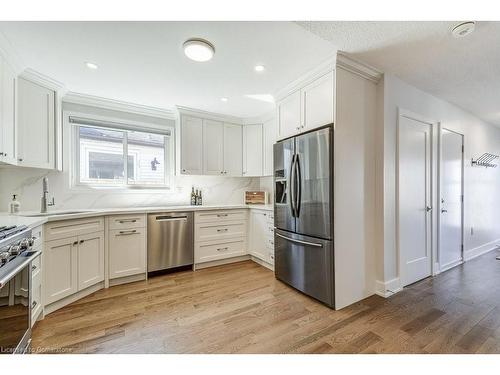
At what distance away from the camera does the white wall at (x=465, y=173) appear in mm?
2320

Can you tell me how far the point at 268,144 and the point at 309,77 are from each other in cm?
141

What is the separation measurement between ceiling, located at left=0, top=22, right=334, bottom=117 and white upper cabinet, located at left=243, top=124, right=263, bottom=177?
0.97 meters

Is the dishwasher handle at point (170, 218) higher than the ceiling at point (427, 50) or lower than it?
lower

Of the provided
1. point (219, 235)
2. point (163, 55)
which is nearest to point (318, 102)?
point (163, 55)

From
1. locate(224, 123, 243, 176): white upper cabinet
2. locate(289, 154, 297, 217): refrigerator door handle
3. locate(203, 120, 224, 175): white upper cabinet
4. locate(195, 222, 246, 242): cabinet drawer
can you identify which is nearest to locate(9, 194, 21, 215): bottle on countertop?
locate(195, 222, 246, 242): cabinet drawer

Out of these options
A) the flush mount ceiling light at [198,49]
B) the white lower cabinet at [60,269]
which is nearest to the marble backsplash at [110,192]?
the white lower cabinet at [60,269]

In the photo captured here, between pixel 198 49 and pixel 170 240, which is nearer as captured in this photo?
pixel 198 49

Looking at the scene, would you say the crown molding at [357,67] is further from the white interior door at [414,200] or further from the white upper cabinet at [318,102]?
the white interior door at [414,200]

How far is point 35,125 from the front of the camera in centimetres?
228

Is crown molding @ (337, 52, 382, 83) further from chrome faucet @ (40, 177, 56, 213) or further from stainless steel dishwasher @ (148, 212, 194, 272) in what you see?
chrome faucet @ (40, 177, 56, 213)

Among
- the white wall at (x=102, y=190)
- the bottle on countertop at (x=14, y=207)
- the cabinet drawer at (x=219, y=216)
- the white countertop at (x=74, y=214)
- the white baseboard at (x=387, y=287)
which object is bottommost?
the white baseboard at (x=387, y=287)

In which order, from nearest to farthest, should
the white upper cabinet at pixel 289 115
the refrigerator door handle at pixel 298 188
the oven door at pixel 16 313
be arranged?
the oven door at pixel 16 313, the refrigerator door handle at pixel 298 188, the white upper cabinet at pixel 289 115

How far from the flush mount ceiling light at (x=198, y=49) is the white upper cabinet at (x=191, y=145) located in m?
1.53

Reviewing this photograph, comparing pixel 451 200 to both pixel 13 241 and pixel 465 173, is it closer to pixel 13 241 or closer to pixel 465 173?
pixel 465 173
